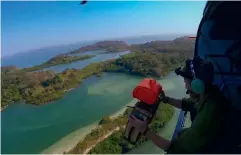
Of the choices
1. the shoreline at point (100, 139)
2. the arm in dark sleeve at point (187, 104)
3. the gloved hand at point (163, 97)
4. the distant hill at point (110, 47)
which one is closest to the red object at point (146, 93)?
the gloved hand at point (163, 97)

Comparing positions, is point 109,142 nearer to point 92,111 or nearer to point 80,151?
point 80,151

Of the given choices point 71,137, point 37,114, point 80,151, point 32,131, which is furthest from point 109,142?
point 37,114

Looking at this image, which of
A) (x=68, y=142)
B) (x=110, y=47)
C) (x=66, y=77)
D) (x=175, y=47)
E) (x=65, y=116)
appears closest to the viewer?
(x=68, y=142)

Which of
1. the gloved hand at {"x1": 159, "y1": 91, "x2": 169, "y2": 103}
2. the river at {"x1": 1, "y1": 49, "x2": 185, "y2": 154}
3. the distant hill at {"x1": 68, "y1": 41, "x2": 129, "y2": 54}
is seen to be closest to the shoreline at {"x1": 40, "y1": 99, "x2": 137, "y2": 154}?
the river at {"x1": 1, "y1": 49, "x2": 185, "y2": 154}

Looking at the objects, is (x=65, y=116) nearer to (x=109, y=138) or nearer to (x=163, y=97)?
(x=109, y=138)

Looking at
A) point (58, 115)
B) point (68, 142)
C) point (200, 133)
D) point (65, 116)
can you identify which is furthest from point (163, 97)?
point (58, 115)

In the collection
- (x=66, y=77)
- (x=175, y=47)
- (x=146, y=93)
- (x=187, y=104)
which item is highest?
(x=146, y=93)

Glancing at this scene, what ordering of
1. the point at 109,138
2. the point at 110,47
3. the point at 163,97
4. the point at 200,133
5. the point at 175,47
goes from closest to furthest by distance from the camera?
the point at 200,133
the point at 163,97
the point at 109,138
the point at 175,47
the point at 110,47

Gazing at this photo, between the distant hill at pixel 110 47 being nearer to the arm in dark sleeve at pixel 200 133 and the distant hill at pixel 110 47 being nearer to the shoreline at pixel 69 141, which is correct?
the shoreline at pixel 69 141
